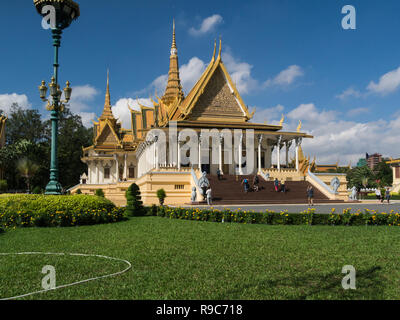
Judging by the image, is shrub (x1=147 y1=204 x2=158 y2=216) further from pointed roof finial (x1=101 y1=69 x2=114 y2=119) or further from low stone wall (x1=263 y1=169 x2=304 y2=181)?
pointed roof finial (x1=101 y1=69 x2=114 y2=119)

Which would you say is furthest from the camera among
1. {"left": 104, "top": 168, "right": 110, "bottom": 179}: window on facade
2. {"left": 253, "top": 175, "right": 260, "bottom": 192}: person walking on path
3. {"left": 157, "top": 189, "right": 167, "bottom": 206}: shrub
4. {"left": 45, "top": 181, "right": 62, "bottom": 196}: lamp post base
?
{"left": 104, "top": 168, "right": 110, "bottom": 179}: window on facade

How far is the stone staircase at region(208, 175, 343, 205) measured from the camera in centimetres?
2070

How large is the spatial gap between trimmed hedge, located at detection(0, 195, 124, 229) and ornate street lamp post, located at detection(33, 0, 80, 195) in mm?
1268

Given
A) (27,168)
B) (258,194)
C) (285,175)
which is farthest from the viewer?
(27,168)

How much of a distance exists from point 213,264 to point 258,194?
56.0 ft

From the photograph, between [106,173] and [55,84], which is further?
[106,173]

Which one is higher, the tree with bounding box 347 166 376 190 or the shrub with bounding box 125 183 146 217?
the tree with bounding box 347 166 376 190

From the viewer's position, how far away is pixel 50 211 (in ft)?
35.6

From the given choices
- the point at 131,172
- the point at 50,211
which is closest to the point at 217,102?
the point at 131,172

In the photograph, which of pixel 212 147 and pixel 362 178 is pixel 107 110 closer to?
pixel 212 147

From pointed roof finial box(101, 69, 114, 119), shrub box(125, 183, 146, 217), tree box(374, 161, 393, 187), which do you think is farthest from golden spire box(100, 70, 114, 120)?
tree box(374, 161, 393, 187)

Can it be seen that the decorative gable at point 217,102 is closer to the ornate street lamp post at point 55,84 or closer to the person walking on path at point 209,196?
the person walking on path at point 209,196

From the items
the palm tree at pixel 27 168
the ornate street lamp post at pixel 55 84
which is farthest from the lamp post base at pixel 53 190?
the palm tree at pixel 27 168
